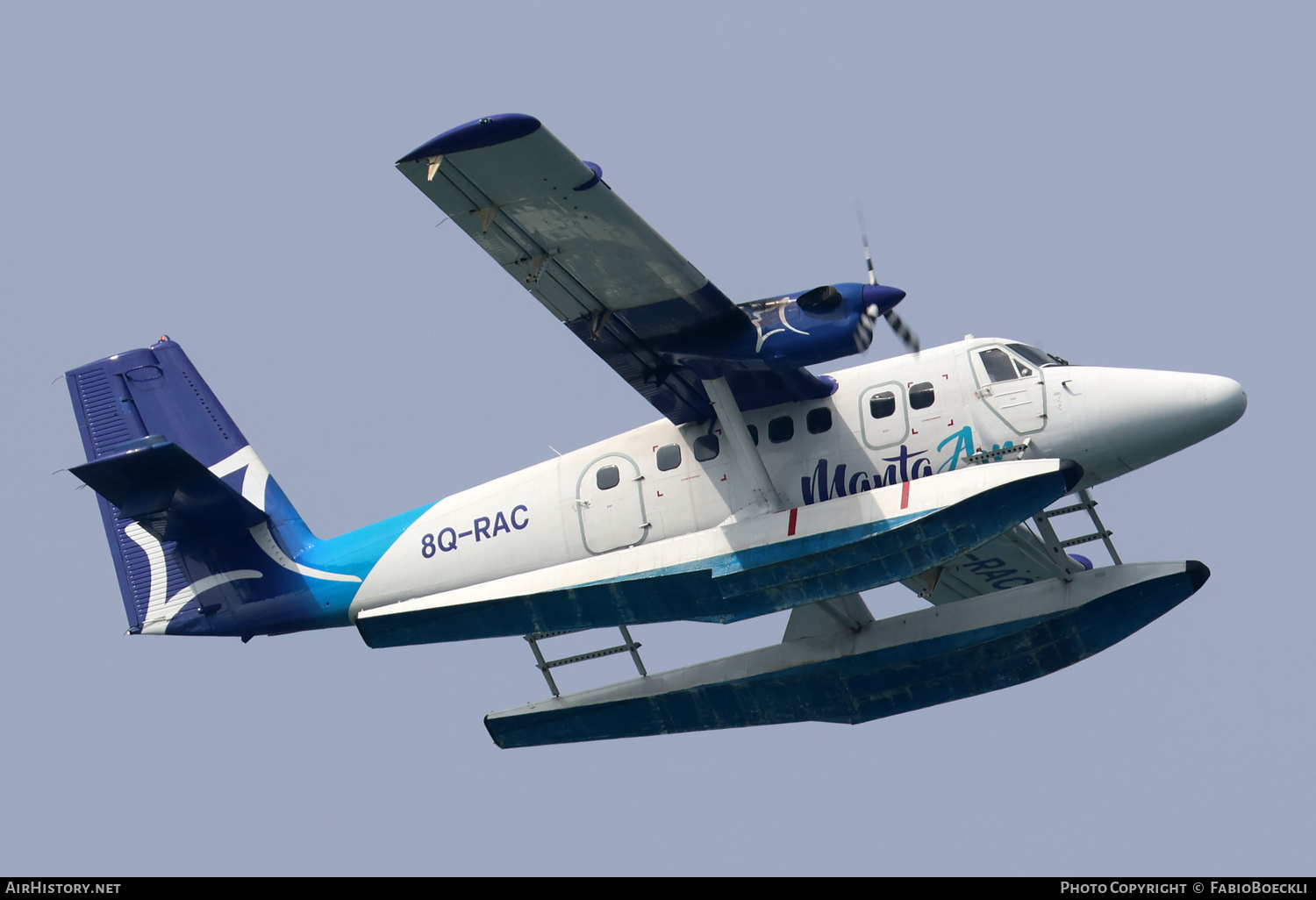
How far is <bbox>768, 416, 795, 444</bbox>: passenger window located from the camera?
21.8 m

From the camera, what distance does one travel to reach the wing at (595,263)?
1877 centimetres

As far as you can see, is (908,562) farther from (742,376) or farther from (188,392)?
(188,392)

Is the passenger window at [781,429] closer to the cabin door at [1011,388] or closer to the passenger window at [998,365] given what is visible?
the cabin door at [1011,388]

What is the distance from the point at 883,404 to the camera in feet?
70.6

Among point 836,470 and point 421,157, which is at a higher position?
point 421,157

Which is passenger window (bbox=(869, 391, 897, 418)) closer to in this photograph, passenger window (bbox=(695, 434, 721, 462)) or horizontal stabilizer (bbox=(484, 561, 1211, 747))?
passenger window (bbox=(695, 434, 721, 462))

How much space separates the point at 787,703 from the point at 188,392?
29.5 feet

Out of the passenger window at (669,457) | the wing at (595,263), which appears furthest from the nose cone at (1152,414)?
the passenger window at (669,457)

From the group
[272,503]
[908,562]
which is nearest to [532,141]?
[908,562]

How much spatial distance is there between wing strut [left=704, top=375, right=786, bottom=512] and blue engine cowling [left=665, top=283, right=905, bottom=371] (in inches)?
20.9

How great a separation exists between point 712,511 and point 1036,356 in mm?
4097

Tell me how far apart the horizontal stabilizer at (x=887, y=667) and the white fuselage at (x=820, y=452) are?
172 centimetres

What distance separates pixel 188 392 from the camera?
2519cm

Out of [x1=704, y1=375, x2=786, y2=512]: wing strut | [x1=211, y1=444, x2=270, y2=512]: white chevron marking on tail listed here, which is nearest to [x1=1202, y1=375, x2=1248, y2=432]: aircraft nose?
[x1=704, y1=375, x2=786, y2=512]: wing strut
